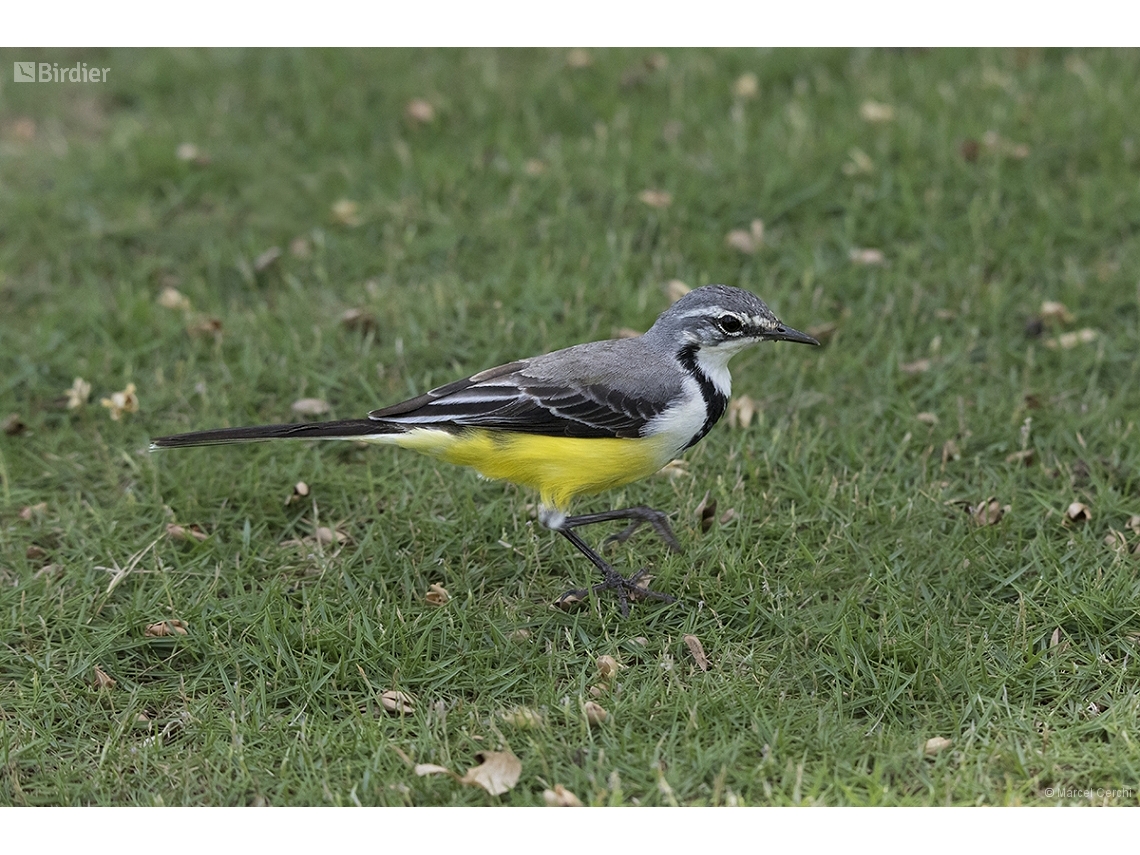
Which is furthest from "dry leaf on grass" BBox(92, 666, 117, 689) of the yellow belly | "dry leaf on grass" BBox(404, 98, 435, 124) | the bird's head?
"dry leaf on grass" BBox(404, 98, 435, 124)

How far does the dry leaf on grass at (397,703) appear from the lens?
5359mm

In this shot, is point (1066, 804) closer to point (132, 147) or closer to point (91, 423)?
point (91, 423)

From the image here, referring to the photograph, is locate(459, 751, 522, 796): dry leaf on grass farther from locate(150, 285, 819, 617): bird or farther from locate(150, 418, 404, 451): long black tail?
locate(150, 418, 404, 451): long black tail

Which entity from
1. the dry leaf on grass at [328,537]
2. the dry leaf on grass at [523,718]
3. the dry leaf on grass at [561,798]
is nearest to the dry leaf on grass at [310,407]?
the dry leaf on grass at [328,537]

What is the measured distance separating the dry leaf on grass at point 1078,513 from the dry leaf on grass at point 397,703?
3326mm

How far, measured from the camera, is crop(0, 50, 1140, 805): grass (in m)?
5.15

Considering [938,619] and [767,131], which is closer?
[938,619]

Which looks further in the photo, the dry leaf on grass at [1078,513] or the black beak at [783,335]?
the dry leaf on grass at [1078,513]

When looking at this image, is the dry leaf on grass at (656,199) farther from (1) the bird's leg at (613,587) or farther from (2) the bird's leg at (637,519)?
(1) the bird's leg at (613,587)

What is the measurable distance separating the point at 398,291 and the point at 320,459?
5.87ft

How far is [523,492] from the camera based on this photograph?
675 centimetres

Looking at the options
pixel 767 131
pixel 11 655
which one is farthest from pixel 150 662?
pixel 767 131

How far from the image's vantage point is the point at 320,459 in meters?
6.91

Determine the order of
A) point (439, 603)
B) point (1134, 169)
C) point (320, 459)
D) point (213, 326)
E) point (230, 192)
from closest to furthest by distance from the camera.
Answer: point (439, 603)
point (320, 459)
point (213, 326)
point (1134, 169)
point (230, 192)
